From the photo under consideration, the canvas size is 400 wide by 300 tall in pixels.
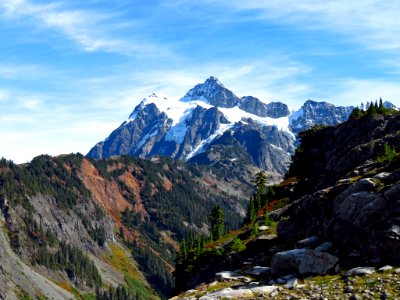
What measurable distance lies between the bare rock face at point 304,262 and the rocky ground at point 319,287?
3.35ft

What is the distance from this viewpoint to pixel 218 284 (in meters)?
40.3

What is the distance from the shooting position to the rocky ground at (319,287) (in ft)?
91.1

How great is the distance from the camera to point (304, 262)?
3553cm

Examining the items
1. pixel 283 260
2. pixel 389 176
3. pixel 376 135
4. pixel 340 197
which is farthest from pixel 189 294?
pixel 376 135

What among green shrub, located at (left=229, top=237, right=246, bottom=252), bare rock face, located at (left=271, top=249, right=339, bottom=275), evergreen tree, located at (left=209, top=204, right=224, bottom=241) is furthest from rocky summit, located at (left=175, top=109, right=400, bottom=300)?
evergreen tree, located at (left=209, top=204, right=224, bottom=241)

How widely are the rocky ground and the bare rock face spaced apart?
102 cm

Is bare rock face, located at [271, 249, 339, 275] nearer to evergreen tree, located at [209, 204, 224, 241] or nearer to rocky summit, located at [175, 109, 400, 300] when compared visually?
rocky summit, located at [175, 109, 400, 300]

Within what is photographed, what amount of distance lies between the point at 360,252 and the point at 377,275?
14.9ft

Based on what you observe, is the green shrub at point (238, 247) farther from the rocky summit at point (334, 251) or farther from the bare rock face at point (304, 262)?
the bare rock face at point (304, 262)

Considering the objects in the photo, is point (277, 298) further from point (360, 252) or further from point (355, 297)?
point (360, 252)

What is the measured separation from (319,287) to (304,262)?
492cm

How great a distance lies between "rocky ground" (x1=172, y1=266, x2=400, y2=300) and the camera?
91.1 feet

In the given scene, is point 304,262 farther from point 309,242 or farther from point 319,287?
point 319,287

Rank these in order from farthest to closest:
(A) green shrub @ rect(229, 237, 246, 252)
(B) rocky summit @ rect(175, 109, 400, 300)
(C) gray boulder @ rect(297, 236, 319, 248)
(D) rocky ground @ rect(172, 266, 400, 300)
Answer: (A) green shrub @ rect(229, 237, 246, 252) → (C) gray boulder @ rect(297, 236, 319, 248) → (B) rocky summit @ rect(175, 109, 400, 300) → (D) rocky ground @ rect(172, 266, 400, 300)
